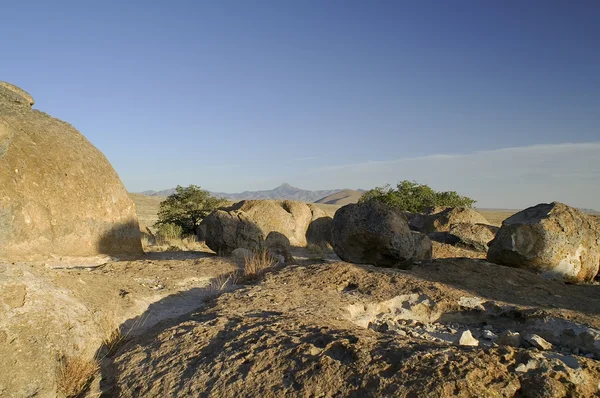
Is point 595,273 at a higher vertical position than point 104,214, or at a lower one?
lower

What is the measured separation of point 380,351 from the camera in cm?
305

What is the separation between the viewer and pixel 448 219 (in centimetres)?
1617

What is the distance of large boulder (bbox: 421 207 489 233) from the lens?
1609 cm

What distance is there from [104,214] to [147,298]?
4444mm

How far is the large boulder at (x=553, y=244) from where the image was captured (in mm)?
8445

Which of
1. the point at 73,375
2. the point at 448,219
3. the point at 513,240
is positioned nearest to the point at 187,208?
the point at 448,219

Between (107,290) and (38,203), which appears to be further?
(38,203)

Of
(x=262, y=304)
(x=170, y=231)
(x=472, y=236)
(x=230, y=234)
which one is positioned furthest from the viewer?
(x=170, y=231)

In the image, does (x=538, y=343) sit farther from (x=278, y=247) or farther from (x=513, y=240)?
(x=278, y=247)

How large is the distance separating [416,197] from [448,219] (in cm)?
915

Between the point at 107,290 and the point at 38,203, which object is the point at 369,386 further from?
the point at 38,203

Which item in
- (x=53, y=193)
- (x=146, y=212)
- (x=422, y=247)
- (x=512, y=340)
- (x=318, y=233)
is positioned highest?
(x=53, y=193)

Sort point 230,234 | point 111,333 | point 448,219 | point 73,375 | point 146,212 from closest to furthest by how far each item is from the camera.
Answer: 1. point 73,375
2. point 111,333
3. point 230,234
4. point 448,219
5. point 146,212

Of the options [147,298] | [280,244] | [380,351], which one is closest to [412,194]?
[280,244]
